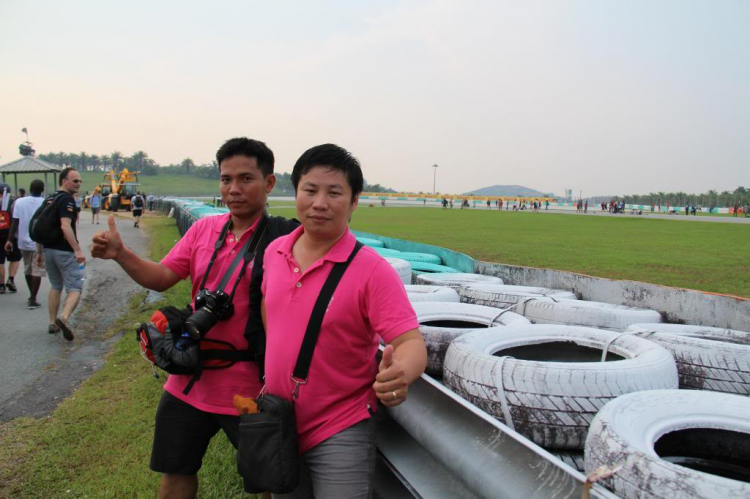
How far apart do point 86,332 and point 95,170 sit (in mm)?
185161

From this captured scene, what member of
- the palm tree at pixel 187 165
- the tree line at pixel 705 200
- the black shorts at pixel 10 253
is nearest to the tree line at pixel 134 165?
the palm tree at pixel 187 165

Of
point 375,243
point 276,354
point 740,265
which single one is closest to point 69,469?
point 276,354

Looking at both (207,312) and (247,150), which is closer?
(207,312)

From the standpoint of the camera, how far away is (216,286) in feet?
Result: 8.78

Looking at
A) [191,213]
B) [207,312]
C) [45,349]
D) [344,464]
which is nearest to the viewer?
[344,464]

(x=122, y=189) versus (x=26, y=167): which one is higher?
(x=26, y=167)

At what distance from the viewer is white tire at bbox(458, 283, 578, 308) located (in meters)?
4.28

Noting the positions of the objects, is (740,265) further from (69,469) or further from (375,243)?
(69,469)

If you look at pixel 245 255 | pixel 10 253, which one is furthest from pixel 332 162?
pixel 10 253

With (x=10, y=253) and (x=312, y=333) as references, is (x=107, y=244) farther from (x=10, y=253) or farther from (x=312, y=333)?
(x=10, y=253)

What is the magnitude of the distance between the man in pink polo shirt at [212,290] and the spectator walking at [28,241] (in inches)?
267

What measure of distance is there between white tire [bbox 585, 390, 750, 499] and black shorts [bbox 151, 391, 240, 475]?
1.66 meters

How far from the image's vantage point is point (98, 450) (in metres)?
3.82

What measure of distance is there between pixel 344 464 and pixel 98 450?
272 centimetres
